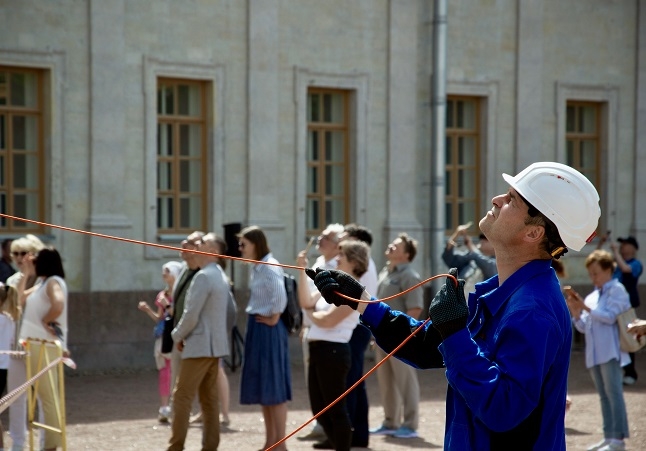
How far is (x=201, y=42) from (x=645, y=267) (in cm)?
907


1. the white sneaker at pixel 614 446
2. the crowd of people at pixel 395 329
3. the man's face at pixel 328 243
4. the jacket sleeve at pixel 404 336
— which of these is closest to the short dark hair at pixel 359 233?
the crowd of people at pixel 395 329

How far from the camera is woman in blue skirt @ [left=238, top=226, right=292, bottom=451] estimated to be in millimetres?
9195

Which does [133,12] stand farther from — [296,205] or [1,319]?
[1,319]

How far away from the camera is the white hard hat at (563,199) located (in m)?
3.41

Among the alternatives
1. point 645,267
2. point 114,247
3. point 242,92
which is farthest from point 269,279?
point 645,267

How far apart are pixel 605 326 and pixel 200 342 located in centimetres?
338

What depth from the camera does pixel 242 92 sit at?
17.3 meters

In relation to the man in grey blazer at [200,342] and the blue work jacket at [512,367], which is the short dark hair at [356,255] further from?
the blue work jacket at [512,367]

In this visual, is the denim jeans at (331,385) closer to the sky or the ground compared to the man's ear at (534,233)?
closer to the ground

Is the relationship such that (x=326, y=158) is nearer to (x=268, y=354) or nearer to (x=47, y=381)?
(x=268, y=354)

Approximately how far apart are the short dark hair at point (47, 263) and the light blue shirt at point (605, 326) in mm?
4312

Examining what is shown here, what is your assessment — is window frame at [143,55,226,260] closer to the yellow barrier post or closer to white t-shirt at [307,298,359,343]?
white t-shirt at [307,298,359,343]

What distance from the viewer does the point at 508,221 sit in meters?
3.45

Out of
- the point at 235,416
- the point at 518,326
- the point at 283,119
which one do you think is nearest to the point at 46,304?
the point at 235,416
